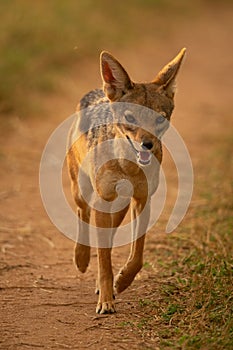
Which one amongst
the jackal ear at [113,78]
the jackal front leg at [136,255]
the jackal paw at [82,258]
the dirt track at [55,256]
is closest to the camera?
the dirt track at [55,256]

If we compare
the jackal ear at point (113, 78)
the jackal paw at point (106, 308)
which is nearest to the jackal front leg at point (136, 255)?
the jackal paw at point (106, 308)

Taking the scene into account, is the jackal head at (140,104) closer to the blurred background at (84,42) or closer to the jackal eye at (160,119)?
the jackal eye at (160,119)

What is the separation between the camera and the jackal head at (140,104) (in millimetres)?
5508

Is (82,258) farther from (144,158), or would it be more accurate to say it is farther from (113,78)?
(113,78)

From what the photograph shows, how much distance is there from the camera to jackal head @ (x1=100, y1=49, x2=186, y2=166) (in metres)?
5.51

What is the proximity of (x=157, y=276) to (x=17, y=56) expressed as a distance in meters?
7.00

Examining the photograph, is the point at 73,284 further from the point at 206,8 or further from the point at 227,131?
the point at 206,8

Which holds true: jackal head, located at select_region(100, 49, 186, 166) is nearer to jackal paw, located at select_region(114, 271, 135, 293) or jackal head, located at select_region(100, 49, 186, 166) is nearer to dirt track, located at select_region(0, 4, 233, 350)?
jackal paw, located at select_region(114, 271, 135, 293)

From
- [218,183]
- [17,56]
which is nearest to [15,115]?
[17,56]

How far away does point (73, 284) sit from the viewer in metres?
6.29

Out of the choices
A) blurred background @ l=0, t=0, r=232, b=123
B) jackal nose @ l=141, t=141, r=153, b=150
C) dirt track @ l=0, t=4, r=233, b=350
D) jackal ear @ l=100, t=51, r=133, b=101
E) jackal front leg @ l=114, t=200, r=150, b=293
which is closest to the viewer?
dirt track @ l=0, t=4, r=233, b=350

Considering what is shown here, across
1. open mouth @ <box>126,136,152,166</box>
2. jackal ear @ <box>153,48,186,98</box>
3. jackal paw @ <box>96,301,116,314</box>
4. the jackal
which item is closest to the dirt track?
jackal paw @ <box>96,301,116,314</box>

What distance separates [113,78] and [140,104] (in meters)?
0.31

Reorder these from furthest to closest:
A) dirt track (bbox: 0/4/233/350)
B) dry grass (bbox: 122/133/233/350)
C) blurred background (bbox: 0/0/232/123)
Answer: blurred background (bbox: 0/0/232/123)
dirt track (bbox: 0/4/233/350)
dry grass (bbox: 122/133/233/350)
